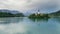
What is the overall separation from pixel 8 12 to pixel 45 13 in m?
4.74

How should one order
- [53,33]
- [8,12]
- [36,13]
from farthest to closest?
1. [8,12]
2. [36,13]
3. [53,33]

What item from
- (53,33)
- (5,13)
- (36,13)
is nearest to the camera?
(53,33)

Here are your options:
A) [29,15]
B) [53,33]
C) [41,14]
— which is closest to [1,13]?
[29,15]

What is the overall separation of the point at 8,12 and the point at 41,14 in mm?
4265

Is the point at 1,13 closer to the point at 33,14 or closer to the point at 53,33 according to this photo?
the point at 33,14

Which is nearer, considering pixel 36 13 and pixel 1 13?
pixel 36 13

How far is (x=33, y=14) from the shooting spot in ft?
45.1

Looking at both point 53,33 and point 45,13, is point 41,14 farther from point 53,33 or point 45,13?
point 53,33

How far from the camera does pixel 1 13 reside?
52.7 feet

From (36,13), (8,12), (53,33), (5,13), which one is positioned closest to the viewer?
(53,33)

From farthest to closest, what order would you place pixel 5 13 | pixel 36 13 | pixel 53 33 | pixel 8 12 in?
1. pixel 5 13
2. pixel 8 12
3. pixel 36 13
4. pixel 53 33

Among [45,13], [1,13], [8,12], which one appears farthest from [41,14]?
[1,13]

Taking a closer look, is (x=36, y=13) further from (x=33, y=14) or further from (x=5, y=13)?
(x=5, y=13)

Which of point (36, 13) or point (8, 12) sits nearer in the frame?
point (36, 13)
